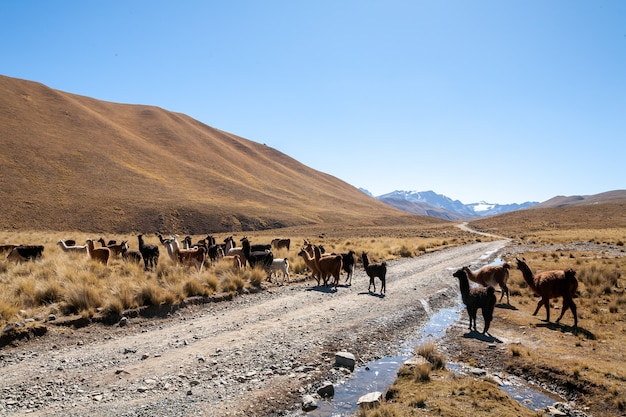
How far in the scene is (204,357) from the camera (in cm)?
867

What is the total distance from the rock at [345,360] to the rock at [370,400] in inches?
60.4

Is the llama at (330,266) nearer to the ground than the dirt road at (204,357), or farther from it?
farther from it

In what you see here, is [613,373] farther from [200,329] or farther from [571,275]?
[200,329]

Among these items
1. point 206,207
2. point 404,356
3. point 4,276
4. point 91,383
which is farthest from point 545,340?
point 206,207

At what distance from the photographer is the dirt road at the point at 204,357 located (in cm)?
670

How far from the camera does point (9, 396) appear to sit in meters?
6.61

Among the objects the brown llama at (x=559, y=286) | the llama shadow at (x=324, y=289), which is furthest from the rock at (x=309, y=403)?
the llama shadow at (x=324, y=289)

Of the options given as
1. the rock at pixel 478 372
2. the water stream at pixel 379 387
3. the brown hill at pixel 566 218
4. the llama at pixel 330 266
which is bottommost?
the water stream at pixel 379 387

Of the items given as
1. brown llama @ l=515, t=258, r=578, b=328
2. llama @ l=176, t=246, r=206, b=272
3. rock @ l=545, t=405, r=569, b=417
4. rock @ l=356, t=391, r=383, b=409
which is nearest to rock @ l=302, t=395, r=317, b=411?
rock @ l=356, t=391, r=383, b=409

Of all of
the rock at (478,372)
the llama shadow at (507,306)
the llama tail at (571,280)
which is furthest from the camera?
the llama shadow at (507,306)

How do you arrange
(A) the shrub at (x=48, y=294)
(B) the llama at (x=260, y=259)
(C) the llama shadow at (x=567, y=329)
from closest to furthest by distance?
(C) the llama shadow at (x=567, y=329) → (A) the shrub at (x=48, y=294) → (B) the llama at (x=260, y=259)

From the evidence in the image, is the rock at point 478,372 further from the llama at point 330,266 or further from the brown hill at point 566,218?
the brown hill at point 566,218

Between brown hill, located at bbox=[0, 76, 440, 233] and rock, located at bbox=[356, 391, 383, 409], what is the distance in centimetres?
6506

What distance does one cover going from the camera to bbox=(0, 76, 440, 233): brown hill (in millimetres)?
64625
